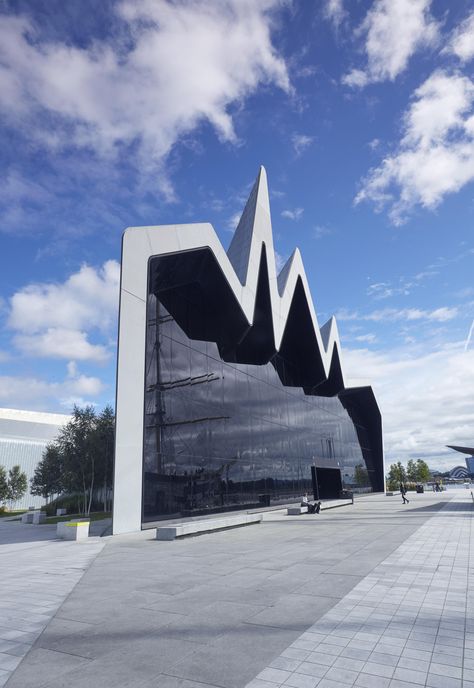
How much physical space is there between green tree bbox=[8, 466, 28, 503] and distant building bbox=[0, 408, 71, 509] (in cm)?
253

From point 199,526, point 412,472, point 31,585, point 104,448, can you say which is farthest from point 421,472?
point 31,585

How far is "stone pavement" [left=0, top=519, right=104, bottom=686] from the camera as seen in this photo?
532 centimetres

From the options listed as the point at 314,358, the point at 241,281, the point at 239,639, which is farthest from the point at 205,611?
the point at 314,358

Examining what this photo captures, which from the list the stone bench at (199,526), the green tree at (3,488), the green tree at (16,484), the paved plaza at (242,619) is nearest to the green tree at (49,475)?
the green tree at (3,488)

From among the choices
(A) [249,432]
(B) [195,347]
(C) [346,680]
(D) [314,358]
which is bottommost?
(C) [346,680]

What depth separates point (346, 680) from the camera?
4055 mm

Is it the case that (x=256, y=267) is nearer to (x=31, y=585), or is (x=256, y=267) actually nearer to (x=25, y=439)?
(x=31, y=585)

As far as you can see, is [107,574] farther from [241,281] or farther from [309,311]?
[309,311]

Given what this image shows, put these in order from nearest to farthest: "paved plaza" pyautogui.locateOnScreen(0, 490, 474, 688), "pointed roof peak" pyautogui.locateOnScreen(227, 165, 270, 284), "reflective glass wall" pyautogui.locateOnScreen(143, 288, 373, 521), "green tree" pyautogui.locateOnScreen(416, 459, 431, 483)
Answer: "paved plaza" pyautogui.locateOnScreen(0, 490, 474, 688), "reflective glass wall" pyautogui.locateOnScreen(143, 288, 373, 521), "pointed roof peak" pyautogui.locateOnScreen(227, 165, 270, 284), "green tree" pyautogui.locateOnScreen(416, 459, 431, 483)

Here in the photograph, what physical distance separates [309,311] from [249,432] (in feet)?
38.8

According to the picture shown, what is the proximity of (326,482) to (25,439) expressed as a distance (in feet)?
148

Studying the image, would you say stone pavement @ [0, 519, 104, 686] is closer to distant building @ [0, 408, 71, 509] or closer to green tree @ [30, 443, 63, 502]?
green tree @ [30, 443, 63, 502]

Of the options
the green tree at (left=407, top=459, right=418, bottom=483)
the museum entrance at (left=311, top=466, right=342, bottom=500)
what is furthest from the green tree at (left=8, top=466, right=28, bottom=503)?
the green tree at (left=407, top=459, right=418, bottom=483)

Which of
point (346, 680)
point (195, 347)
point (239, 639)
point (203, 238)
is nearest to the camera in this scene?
point (346, 680)
